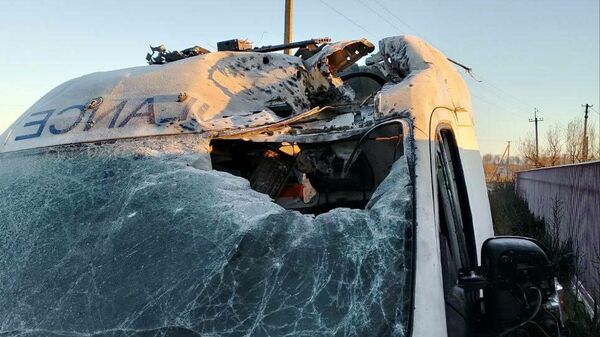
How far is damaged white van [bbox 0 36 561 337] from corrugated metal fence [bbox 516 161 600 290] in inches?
186

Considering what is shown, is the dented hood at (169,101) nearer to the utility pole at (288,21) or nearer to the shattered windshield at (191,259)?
the shattered windshield at (191,259)

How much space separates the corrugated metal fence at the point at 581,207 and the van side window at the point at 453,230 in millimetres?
4146

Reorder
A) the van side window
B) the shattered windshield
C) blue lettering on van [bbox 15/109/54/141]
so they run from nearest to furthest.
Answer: the shattered windshield
the van side window
blue lettering on van [bbox 15/109/54/141]

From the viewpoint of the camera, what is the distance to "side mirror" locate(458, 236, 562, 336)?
2.00 metres

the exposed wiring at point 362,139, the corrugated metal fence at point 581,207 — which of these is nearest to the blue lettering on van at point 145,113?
the exposed wiring at point 362,139

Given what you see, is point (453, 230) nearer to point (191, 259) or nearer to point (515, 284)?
point (515, 284)

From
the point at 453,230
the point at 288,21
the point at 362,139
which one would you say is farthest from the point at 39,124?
the point at 288,21

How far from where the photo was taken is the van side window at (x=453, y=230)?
2234mm

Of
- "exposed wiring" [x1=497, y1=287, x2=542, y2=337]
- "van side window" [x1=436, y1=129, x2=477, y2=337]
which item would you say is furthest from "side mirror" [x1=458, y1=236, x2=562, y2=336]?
"van side window" [x1=436, y1=129, x2=477, y2=337]

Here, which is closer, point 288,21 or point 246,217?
point 246,217

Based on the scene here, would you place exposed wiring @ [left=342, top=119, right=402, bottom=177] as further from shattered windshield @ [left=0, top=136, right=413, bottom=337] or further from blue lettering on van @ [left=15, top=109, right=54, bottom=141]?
blue lettering on van @ [left=15, top=109, right=54, bottom=141]

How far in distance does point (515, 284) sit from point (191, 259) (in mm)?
1179

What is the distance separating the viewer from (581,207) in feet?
32.1

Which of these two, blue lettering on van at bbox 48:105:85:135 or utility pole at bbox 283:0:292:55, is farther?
utility pole at bbox 283:0:292:55
